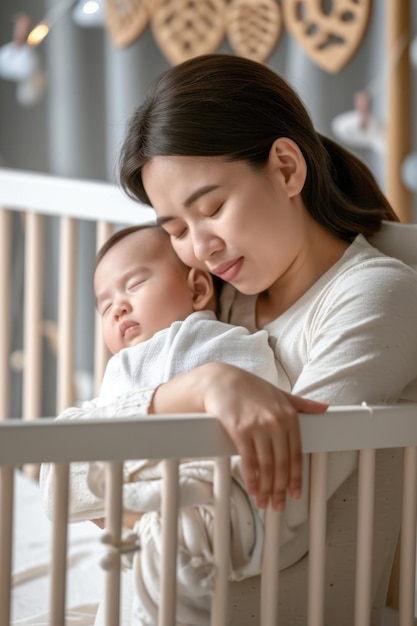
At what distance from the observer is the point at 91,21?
85.5 inches

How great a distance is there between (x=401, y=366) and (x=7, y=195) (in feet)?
Result: 3.20

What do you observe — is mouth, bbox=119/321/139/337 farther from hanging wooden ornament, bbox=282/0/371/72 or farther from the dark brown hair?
hanging wooden ornament, bbox=282/0/371/72

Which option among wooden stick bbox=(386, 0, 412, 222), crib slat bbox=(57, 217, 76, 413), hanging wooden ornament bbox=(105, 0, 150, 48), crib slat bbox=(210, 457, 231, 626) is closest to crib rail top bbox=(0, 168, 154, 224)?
crib slat bbox=(57, 217, 76, 413)

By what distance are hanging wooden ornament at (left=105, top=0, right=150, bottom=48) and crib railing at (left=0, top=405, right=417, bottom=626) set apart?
1461mm

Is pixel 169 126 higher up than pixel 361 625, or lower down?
higher up

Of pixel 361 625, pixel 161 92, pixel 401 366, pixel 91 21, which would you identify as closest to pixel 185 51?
pixel 91 21

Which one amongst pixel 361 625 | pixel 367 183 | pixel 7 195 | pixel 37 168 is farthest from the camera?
pixel 37 168

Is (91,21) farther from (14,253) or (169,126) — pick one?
(169,126)

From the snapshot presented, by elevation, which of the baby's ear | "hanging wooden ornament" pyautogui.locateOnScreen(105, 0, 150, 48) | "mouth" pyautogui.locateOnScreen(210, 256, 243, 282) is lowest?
the baby's ear

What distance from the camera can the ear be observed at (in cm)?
103

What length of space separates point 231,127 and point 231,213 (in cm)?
9

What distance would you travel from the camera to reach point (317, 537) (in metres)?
0.85

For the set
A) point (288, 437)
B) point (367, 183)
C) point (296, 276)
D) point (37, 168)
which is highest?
point (37, 168)

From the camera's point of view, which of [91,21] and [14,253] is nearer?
[91,21]
